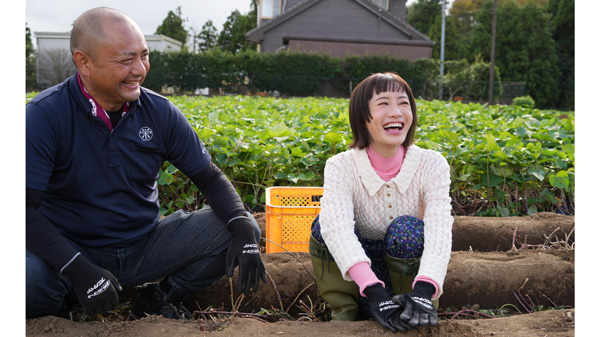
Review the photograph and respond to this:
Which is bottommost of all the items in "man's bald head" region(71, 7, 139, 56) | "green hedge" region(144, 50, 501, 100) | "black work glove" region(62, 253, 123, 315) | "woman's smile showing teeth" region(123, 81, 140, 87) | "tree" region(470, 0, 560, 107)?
"black work glove" region(62, 253, 123, 315)

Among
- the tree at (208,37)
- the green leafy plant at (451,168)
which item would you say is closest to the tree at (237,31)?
the tree at (208,37)

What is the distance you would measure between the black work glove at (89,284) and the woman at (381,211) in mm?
764

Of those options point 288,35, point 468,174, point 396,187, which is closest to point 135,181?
point 396,187

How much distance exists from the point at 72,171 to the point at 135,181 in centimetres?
23

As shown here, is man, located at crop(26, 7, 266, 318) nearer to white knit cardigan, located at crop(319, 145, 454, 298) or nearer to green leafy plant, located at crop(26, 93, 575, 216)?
white knit cardigan, located at crop(319, 145, 454, 298)

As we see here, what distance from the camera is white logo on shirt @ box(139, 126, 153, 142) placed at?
2043mm

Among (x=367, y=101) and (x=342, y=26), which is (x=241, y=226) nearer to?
(x=367, y=101)

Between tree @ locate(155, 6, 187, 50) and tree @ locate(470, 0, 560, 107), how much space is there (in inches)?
930

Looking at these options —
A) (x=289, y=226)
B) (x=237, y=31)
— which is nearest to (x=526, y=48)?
(x=237, y=31)

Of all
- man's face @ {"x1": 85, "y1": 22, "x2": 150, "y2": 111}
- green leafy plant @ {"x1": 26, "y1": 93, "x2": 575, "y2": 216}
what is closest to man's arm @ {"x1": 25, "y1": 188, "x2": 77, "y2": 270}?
man's face @ {"x1": 85, "y1": 22, "x2": 150, "y2": 111}

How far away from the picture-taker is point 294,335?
5.63ft

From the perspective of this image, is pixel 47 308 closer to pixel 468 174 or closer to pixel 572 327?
pixel 572 327

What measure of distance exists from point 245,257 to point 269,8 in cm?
3088

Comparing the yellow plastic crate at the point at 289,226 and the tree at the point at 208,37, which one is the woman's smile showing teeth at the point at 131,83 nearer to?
the yellow plastic crate at the point at 289,226
